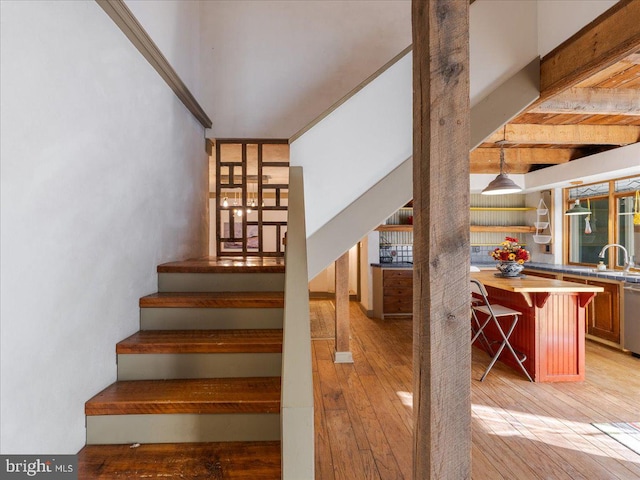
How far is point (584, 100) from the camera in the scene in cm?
344

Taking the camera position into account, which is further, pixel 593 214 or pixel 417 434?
pixel 593 214

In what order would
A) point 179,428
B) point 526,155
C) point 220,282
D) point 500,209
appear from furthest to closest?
point 500,209
point 526,155
point 220,282
point 179,428

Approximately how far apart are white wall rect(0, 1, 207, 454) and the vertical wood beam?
8.00 ft

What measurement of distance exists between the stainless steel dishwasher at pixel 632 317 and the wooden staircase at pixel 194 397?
14.4 feet

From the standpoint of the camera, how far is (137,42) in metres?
2.28

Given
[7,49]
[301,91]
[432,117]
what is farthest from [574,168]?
[7,49]

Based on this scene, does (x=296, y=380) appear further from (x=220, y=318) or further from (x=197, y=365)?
(x=220, y=318)

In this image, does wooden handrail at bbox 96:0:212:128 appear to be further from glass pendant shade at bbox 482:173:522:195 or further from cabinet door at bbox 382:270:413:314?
cabinet door at bbox 382:270:413:314

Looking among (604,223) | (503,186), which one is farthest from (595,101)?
(604,223)

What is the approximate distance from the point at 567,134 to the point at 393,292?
3585 millimetres

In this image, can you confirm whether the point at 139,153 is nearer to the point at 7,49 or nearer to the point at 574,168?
the point at 7,49

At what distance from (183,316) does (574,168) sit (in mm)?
6011

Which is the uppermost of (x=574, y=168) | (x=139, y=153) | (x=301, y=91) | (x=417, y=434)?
(x=301, y=91)

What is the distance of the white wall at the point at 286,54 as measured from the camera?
13.1 feet
